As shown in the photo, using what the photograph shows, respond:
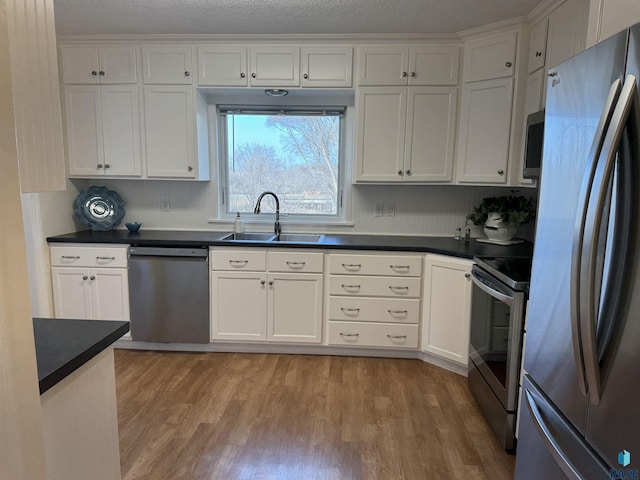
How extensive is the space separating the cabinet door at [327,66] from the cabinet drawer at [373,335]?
187 centimetres

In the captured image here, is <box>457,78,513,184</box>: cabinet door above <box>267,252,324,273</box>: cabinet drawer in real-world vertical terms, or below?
above

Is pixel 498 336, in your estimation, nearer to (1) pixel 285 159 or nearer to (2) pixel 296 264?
(2) pixel 296 264

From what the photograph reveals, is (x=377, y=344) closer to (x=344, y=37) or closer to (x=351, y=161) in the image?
(x=351, y=161)

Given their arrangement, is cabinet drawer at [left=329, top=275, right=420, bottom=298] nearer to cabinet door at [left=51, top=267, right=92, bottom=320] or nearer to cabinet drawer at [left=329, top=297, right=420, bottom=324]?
cabinet drawer at [left=329, top=297, right=420, bottom=324]

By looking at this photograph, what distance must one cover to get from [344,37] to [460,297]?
2106 mm

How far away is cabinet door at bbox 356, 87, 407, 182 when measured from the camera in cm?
308

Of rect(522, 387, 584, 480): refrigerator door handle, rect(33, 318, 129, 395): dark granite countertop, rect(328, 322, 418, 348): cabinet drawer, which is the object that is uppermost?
rect(33, 318, 129, 395): dark granite countertop

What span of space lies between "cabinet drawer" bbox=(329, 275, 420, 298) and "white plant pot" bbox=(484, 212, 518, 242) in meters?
0.68

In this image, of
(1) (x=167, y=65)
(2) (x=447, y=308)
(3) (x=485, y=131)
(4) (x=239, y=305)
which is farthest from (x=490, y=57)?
(4) (x=239, y=305)

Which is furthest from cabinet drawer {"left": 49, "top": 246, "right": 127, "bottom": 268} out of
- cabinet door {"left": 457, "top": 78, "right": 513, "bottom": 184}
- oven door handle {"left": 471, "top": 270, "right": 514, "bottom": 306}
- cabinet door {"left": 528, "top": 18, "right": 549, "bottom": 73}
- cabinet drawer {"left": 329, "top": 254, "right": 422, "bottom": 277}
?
cabinet door {"left": 528, "top": 18, "right": 549, "bottom": 73}

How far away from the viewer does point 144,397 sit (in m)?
2.49

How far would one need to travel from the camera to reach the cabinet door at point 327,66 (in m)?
3.06

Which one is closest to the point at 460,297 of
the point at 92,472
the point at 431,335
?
the point at 431,335

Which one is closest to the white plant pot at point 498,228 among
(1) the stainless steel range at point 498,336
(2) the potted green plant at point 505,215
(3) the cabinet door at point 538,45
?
(2) the potted green plant at point 505,215
